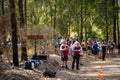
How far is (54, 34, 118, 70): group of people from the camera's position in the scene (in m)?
27.8

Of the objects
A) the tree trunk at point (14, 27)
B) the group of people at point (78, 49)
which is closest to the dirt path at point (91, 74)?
the group of people at point (78, 49)

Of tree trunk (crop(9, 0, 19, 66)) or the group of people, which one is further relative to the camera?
the group of people

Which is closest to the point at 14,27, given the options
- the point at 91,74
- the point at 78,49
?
the point at 91,74

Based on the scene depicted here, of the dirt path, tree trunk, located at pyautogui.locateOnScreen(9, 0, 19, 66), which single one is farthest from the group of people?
tree trunk, located at pyautogui.locateOnScreen(9, 0, 19, 66)

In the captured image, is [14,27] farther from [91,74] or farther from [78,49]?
[78,49]

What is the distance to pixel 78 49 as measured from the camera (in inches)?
1099

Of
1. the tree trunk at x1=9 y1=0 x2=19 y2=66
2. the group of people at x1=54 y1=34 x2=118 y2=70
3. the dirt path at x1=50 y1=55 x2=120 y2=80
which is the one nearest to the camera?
the dirt path at x1=50 y1=55 x2=120 y2=80

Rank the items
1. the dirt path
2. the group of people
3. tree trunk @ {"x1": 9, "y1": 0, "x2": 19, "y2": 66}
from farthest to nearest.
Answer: the group of people < tree trunk @ {"x1": 9, "y1": 0, "x2": 19, "y2": 66} < the dirt path

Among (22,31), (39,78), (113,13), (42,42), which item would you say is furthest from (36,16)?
(39,78)

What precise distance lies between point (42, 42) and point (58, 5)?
24.4 meters

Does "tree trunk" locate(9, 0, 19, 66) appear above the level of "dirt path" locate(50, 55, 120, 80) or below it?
above

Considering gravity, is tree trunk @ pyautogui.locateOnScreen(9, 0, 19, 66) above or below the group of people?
above

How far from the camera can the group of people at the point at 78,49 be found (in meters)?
27.8

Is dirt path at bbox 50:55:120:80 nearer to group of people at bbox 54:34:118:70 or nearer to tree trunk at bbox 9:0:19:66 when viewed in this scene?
group of people at bbox 54:34:118:70
